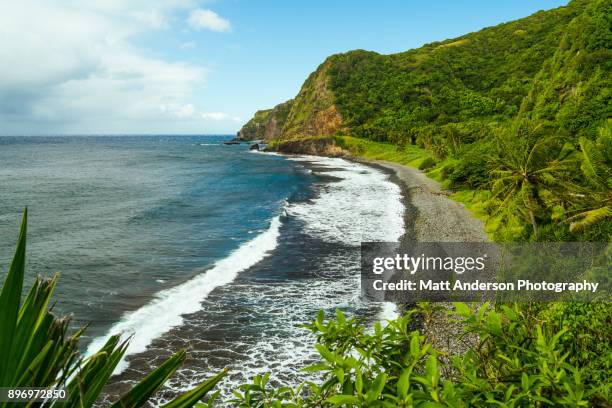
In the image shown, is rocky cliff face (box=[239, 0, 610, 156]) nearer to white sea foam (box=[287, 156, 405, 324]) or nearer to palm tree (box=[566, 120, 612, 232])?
white sea foam (box=[287, 156, 405, 324])

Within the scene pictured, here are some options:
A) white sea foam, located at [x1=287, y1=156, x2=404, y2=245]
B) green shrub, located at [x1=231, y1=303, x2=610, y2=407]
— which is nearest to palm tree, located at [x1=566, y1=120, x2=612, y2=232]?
white sea foam, located at [x1=287, y1=156, x2=404, y2=245]

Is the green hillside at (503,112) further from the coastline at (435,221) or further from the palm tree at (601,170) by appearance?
the coastline at (435,221)

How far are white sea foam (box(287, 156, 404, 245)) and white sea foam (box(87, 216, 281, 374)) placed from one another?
717 centimetres

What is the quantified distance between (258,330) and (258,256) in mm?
10686

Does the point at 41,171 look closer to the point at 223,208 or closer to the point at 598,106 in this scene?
the point at 223,208

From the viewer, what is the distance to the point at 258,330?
684 inches

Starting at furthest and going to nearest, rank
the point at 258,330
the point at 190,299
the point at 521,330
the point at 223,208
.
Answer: the point at 223,208 < the point at 190,299 < the point at 258,330 < the point at 521,330

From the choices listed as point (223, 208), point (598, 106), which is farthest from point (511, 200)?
point (598, 106)

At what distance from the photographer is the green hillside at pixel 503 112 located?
23234mm

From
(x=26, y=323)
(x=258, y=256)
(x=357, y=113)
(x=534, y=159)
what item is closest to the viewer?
(x=26, y=323)

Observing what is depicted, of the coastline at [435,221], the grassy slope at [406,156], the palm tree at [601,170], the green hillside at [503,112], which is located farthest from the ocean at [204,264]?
the palm tree at [601,170]

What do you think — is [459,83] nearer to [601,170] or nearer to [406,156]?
[406,156]

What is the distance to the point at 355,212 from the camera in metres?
42.1

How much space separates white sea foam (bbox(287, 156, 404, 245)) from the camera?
33.1 meters
